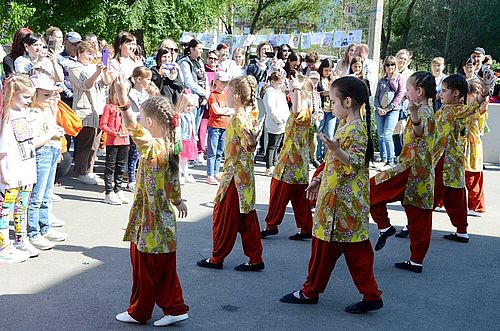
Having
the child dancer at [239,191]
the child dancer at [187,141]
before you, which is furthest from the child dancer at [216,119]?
the child dancer at [239,191]

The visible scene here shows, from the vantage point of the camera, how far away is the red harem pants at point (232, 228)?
5566 mm

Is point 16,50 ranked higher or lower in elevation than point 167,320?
higher

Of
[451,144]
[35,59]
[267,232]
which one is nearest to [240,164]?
[267,232]

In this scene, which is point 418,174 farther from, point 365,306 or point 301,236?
point 365,306

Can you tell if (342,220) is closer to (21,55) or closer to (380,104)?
(21,55)

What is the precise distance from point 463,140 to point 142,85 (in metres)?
3.77

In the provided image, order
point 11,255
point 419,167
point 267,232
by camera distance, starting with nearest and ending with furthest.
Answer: point 11,255, point 419,167, point 267,232

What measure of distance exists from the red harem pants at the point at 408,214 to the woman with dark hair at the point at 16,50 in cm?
436

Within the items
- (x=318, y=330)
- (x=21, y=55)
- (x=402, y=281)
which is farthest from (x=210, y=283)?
(x=21, y=55)

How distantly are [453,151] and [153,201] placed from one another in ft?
12.5

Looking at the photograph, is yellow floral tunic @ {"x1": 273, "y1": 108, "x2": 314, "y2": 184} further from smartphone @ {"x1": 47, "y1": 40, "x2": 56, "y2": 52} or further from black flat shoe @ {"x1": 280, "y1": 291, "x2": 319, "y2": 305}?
smartphone @ {"x1": 47, "y1": 40, "x2": 56, "y2": 52}

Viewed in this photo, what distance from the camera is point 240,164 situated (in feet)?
18.2

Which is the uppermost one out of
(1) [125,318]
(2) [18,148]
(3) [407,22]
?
(3) [407,22]

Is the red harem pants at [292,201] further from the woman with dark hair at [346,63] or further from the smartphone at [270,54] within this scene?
the smartphone at [270,54]
